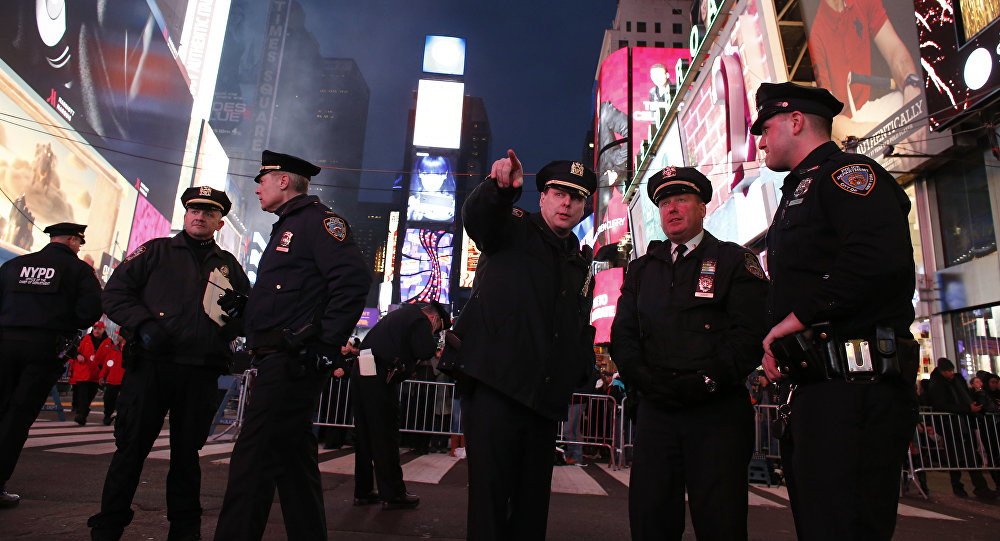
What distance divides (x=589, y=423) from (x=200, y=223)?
7.32 metres

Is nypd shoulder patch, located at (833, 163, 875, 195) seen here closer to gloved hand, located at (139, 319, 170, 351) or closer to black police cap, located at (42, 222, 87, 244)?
gloved hand, located at (139, 319, 170, 351)

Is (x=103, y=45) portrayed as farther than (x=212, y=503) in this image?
Yes

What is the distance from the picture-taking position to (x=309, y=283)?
3.11 m

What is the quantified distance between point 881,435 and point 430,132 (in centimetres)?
7210

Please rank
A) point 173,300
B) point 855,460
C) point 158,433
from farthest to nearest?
point 173,300, point 158,433, point 855,460

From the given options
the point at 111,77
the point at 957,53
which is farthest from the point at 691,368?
the point at 111,77

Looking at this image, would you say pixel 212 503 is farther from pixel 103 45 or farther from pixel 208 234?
pixel 103 45

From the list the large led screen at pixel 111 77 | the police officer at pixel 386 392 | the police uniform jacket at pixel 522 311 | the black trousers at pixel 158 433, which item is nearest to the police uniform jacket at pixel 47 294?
the black trousers at pixel 158 433

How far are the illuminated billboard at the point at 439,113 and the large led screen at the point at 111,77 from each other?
106 feet

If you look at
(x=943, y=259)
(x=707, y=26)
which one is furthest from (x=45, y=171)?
(x=943, y=259)

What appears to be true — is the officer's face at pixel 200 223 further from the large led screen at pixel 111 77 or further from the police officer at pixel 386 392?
the large led screen at pixel 111 77

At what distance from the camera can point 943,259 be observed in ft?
41.2

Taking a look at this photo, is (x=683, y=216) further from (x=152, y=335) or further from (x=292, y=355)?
(x=152, y=335)

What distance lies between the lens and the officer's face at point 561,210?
2.81 m
